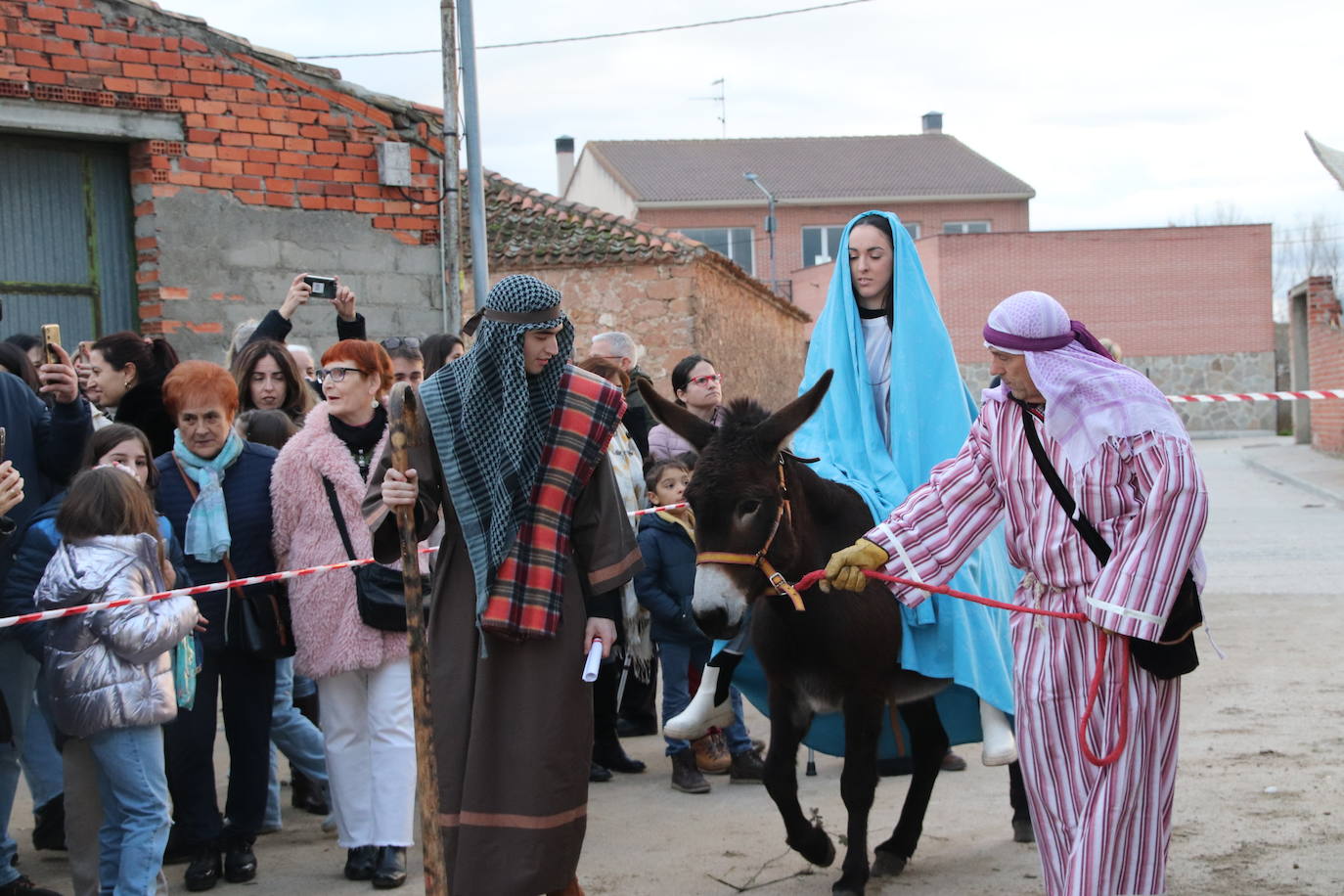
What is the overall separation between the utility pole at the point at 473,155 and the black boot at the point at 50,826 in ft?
25.4

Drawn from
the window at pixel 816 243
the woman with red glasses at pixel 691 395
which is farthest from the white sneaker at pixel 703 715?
the window at pixel 816 243

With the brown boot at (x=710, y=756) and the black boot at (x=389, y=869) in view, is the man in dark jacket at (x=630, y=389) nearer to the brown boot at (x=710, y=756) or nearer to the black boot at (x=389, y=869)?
the brown boot at (x=710, y=756)

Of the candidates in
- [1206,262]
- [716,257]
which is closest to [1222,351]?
[1206,262]

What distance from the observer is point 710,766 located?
6.77m

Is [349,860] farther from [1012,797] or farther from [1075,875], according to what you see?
[1075,875]

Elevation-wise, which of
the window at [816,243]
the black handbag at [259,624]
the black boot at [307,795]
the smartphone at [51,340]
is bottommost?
the black boot at [307,795]

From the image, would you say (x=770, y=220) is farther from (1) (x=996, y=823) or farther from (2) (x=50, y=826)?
(2) (x=50, y=826)

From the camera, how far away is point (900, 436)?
5.35 metres

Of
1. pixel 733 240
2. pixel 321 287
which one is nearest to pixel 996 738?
pixel 321 287

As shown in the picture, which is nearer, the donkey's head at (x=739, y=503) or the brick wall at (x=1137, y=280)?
the donkey's head at (x=739, y=503)

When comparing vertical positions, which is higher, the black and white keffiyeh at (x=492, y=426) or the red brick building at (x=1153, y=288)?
the red brick building at (x=1153, y=288)

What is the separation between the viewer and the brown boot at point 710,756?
6762 mm

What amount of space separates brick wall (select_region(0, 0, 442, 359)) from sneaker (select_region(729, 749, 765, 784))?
247 inches

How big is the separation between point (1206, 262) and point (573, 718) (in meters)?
45.0
